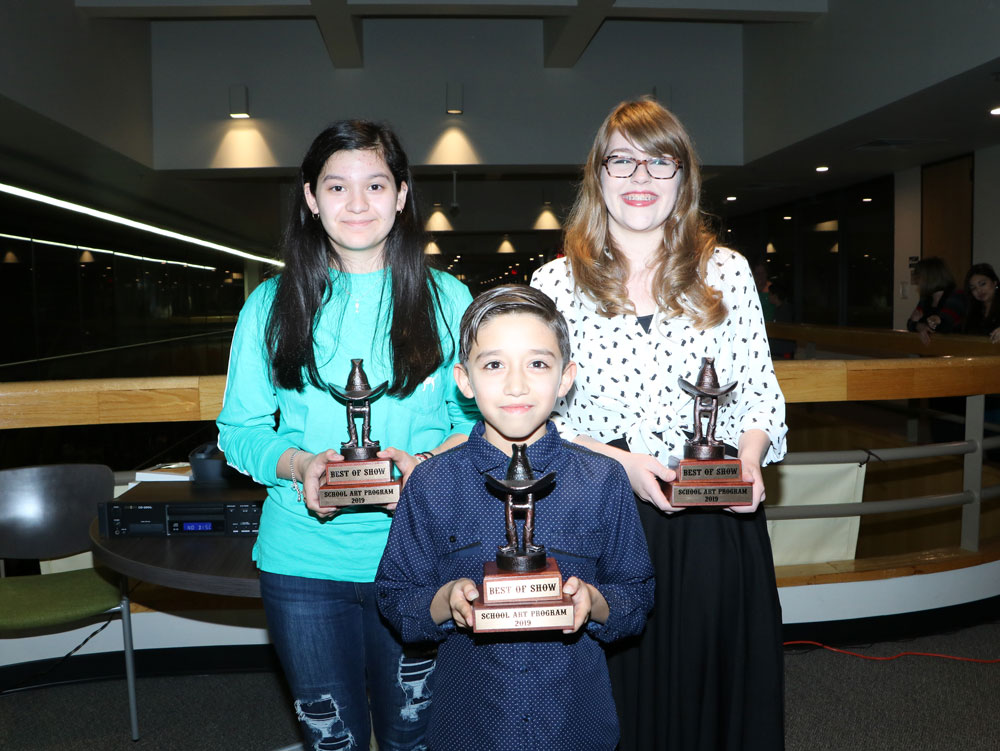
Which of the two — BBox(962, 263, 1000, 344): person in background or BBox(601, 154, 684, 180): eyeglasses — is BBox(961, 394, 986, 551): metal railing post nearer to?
BBox(601, 154, 684, 180): eyeglasses

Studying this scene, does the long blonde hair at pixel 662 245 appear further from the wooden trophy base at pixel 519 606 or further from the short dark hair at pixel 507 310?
the wooden trophy base at pixel 519 606

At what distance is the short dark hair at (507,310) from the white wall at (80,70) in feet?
15.6

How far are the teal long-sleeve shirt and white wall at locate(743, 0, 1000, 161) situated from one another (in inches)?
191

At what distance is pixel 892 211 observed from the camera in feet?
31.5

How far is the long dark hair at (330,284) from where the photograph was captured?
1.49 metres

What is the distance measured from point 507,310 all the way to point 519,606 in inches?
19.2

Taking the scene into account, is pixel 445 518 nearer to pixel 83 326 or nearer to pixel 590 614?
pixel 590 614

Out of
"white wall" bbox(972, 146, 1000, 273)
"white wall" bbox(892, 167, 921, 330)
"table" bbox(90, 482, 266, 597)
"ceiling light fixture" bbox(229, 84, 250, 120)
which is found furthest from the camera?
"white wall" bbox(892, 167, 921, 330)

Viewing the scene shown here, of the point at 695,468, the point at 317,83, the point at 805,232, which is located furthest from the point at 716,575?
the point at 805,232

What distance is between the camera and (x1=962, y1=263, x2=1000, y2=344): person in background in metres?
5.35

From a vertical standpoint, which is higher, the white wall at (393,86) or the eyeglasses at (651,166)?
the white wall at (393,86)

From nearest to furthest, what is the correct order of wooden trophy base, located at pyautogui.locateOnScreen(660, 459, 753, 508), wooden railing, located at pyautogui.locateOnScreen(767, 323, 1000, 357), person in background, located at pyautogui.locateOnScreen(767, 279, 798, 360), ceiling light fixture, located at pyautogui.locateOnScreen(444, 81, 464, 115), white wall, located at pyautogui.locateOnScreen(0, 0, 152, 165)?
1. wooden trophy base, located at pyautogui.locateOnScreen(660, 459, 753, 508)
2. wooden railing, located at pyautogui.locateOnScreen(767, 323, 1000, 357)
3. white wall, located at pyautogui.locateOnScreen(0, 0, 152, 165)
4. person in background, located at pyautogui.locateOnScreen(767, 279, 798, 360)
5. ceiling light fixture, located at pyautogui.locateOnScreen(444, 81, 464, 115)

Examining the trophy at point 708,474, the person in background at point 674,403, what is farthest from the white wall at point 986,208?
the trophy at point 708,474

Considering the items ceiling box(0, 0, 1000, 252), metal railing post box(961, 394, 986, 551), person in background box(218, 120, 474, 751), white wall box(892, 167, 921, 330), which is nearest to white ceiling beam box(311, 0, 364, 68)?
ceiling box(0, 0, 1000, 252)
